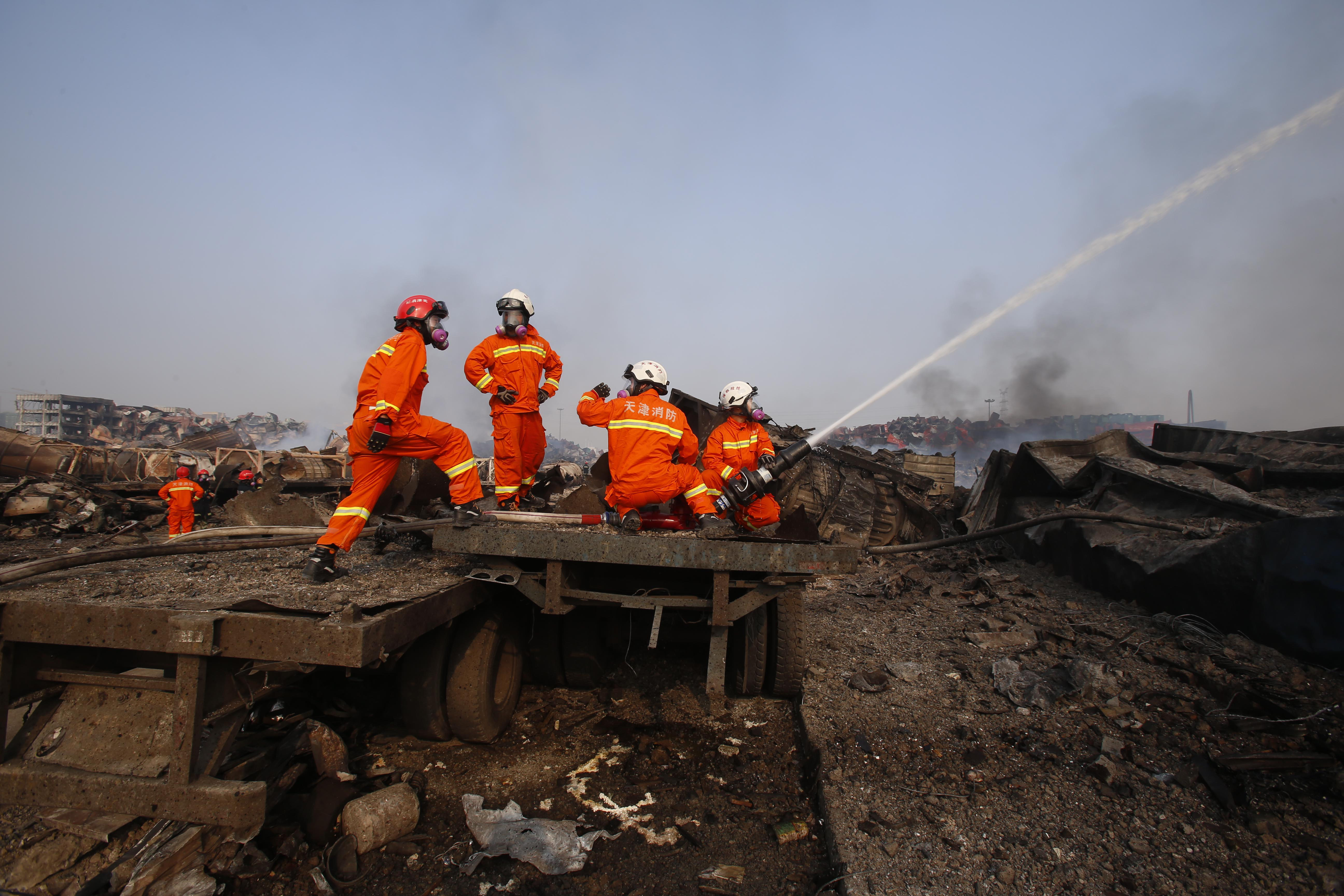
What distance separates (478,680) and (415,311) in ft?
7.17

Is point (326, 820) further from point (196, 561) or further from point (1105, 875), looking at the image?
point (1105, 875)

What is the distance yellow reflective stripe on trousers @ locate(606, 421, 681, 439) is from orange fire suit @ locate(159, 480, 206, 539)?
32.1 feet

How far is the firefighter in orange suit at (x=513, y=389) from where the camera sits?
195 inches

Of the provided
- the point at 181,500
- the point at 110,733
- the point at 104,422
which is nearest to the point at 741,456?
the point at 110,733

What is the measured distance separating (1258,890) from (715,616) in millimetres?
2303

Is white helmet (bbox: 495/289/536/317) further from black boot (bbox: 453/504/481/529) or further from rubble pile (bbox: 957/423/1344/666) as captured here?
rubble pile (bbox: 957/423/1344/666)

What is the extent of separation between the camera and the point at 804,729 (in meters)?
3.54

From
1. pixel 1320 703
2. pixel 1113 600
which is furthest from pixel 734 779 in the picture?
pixel 1113 600

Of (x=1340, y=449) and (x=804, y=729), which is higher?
(x=1340, y=449)

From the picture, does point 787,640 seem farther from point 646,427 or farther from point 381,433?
point 381,433

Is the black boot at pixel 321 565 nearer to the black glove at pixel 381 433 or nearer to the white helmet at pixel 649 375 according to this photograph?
the black glove at pixel 381 433

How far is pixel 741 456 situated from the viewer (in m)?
5.51

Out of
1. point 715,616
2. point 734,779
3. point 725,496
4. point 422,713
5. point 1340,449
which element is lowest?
point 734,779

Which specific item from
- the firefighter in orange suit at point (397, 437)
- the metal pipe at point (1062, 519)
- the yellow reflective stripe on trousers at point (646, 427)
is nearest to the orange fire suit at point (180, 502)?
the firefighter in orange suit at point (397, 437)
